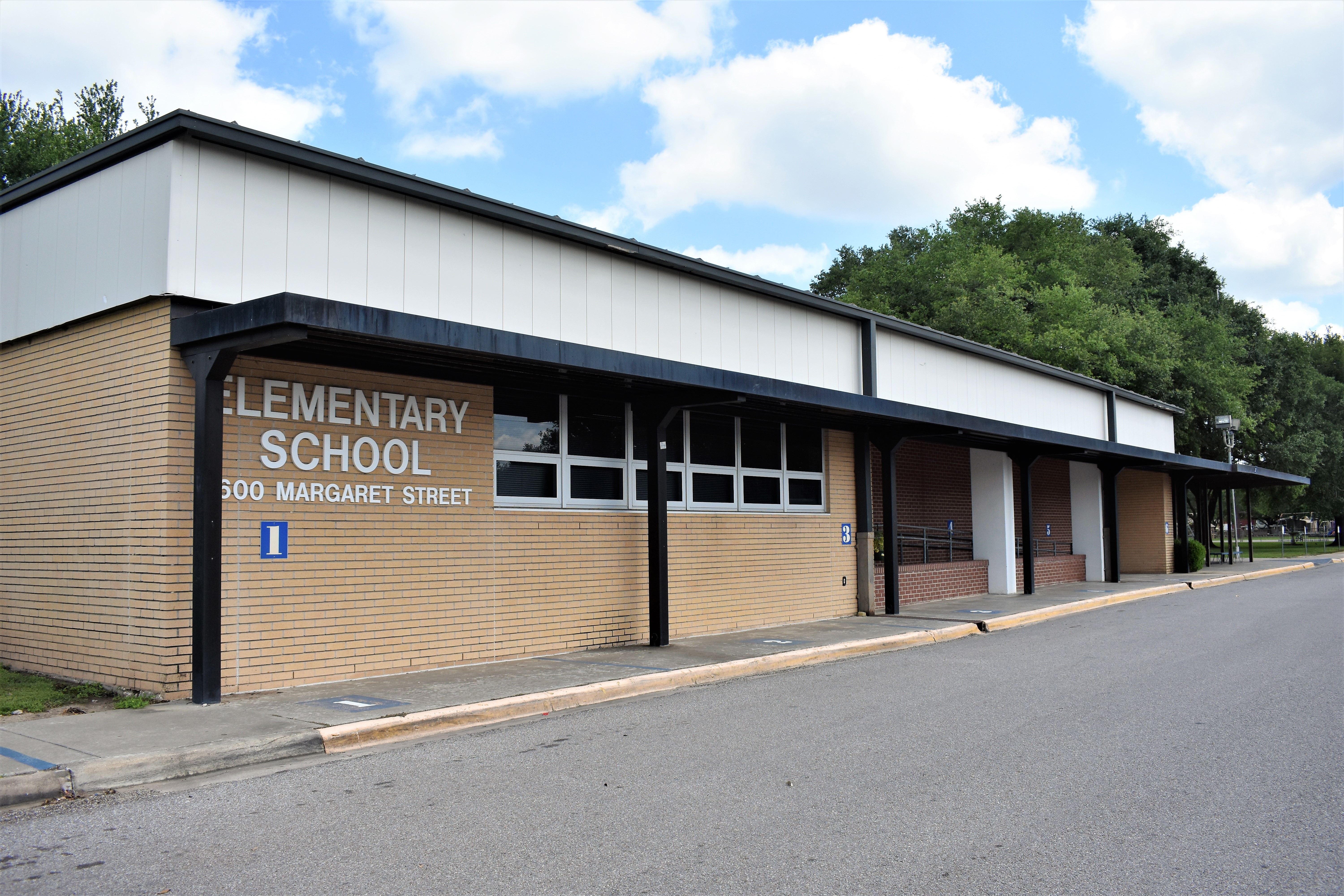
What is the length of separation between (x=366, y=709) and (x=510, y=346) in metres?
3.70

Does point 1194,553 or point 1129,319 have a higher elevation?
point 1129,319

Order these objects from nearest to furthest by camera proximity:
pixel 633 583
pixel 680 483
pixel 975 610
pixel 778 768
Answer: pixel 778 768 < pixel 633 583 < pixel 680 483 < pixel 975 610

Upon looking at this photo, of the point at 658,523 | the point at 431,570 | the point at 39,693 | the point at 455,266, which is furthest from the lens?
the point at 658,523

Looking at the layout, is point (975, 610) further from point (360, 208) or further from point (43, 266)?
point (43, 266)

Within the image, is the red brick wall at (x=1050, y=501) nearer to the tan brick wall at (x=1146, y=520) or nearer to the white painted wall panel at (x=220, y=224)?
the tan brick wall at (x=1146, y=520)

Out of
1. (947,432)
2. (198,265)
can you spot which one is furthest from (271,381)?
(947,432)

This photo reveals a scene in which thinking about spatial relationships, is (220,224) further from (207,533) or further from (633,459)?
(633,459)

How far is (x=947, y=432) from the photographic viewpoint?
1872 cm

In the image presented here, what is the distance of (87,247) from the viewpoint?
987cm

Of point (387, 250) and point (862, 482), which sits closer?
point (387, 250)

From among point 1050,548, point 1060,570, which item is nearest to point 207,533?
point 1060,570

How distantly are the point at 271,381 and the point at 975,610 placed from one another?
44.6 ft

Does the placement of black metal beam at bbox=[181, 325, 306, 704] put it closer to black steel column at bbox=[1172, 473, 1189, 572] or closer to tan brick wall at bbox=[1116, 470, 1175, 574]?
tan brick wall at bbox=[1116, 470, 1175, 574]

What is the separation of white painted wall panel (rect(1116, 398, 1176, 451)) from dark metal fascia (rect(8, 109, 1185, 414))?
18.2 meters
